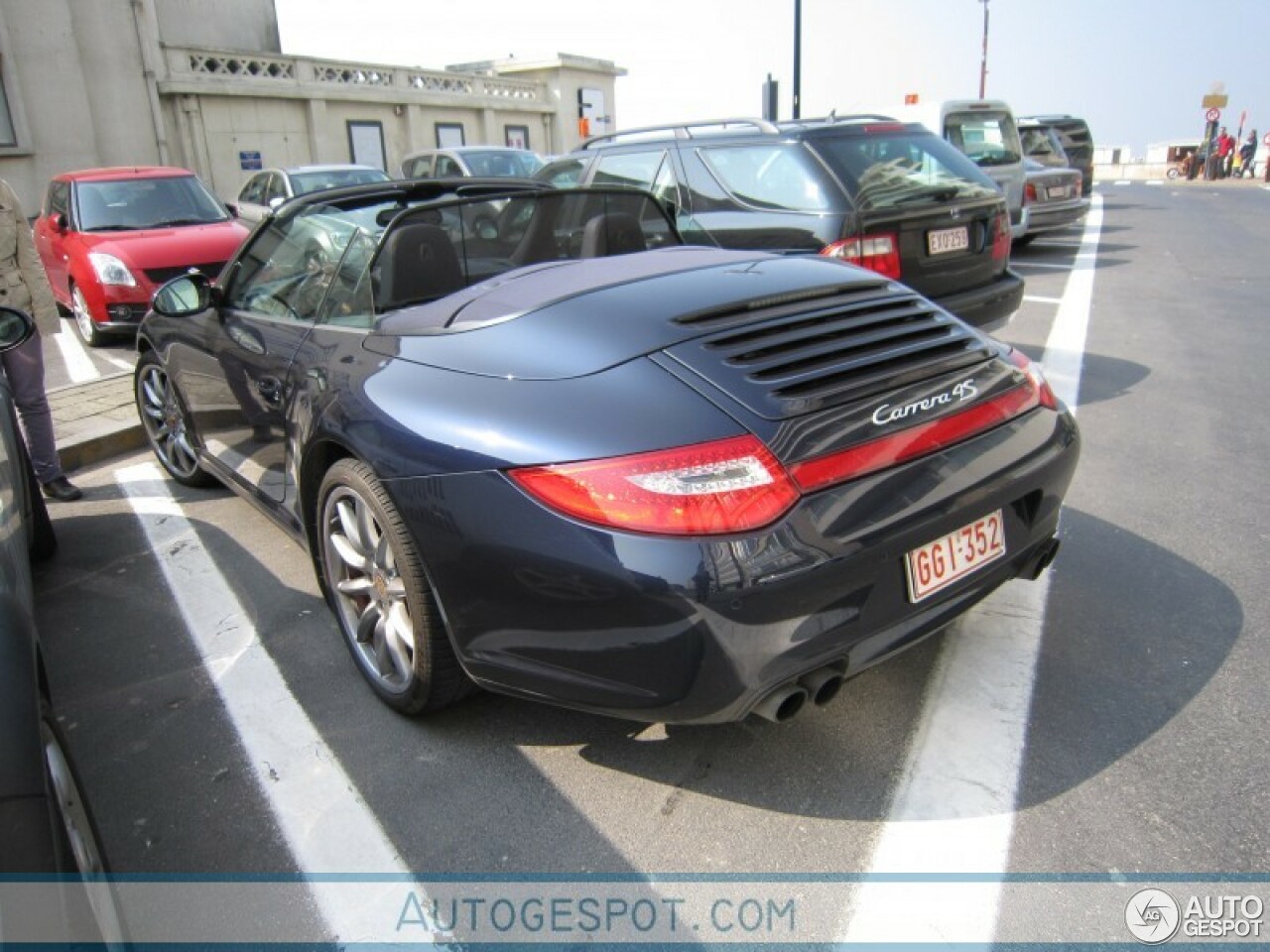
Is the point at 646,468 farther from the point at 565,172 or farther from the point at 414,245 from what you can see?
the point at 565,172

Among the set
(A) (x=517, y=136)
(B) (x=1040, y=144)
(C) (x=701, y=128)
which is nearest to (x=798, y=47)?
(B) (x=1040, y=144)

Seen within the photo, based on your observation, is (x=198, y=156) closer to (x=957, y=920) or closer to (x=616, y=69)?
(x=616, y=69)

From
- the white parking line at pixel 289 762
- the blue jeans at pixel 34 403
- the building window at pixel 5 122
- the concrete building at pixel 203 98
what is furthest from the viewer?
the concrete building at pixel 203 98

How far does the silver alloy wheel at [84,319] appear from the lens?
8.58 metres

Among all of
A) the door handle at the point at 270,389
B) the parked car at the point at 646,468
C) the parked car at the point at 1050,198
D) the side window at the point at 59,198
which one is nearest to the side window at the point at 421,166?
the side window at the point at 59,198

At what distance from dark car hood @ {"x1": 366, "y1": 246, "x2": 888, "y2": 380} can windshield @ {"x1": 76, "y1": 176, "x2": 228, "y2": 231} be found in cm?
813

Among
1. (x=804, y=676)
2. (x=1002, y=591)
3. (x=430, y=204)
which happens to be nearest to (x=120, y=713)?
(x=430, y=204)

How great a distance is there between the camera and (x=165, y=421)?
4.90m

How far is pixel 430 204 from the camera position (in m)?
3.14

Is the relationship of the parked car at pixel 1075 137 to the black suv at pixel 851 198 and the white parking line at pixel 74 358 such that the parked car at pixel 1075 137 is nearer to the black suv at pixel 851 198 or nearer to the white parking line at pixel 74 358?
the black suv at pixel 851 198

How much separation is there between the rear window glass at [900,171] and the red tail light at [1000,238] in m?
0.19

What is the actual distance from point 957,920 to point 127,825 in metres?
2.10

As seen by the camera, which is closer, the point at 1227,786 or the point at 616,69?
the point at 1227,786

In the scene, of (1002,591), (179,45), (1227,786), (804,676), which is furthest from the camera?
(179,45)
